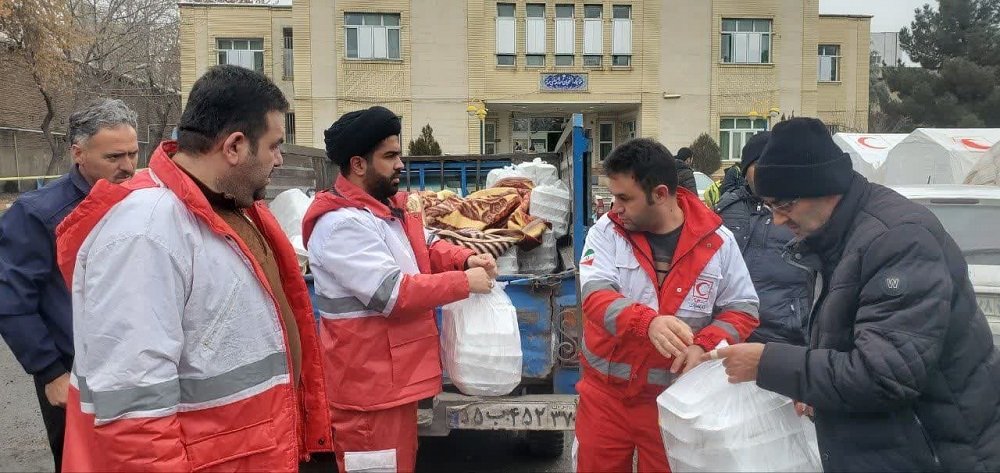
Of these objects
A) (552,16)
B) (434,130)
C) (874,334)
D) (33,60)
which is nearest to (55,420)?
(874,334)

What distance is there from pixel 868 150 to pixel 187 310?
48.8 ft

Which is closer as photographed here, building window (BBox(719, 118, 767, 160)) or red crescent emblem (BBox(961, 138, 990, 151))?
red crescent emblem (BBox(961, 138, 990, 151))

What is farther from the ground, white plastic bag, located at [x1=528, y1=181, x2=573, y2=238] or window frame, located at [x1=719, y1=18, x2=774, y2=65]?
window frame, located at [x1=719, y1=18, x2=774, y2=65]

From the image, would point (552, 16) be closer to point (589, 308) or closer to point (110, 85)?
point (110, 85)

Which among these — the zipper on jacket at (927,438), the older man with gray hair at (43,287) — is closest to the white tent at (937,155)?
the zipper on jacket at (927,438)

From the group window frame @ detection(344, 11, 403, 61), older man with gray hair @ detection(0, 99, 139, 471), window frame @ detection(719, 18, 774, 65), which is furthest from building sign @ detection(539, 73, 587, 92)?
older man with gray hair @ detection(0, 99, 139, 471)

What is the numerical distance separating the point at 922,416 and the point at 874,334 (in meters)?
0.30

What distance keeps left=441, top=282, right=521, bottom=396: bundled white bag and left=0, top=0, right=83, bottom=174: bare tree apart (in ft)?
86.7

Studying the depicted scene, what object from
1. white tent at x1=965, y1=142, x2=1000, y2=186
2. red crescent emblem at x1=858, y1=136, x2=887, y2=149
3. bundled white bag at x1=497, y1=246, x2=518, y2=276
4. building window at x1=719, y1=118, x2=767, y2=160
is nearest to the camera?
bundled white bag at x1=497, y1=246, x2=518, y2=276

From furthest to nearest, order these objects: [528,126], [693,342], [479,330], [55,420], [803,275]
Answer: [528,126]
[803,275]
[479,330]
[55,420]
[693,342]

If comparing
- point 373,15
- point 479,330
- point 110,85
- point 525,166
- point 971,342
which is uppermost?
point 373,15

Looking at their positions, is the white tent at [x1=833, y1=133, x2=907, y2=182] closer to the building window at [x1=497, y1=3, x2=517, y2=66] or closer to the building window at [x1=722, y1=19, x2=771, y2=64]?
the building window at [x1=722, y1=19, x2=771, y2=64]

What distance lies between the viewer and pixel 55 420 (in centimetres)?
323

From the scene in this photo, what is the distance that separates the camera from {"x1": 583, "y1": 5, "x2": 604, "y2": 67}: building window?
33.1 metres
